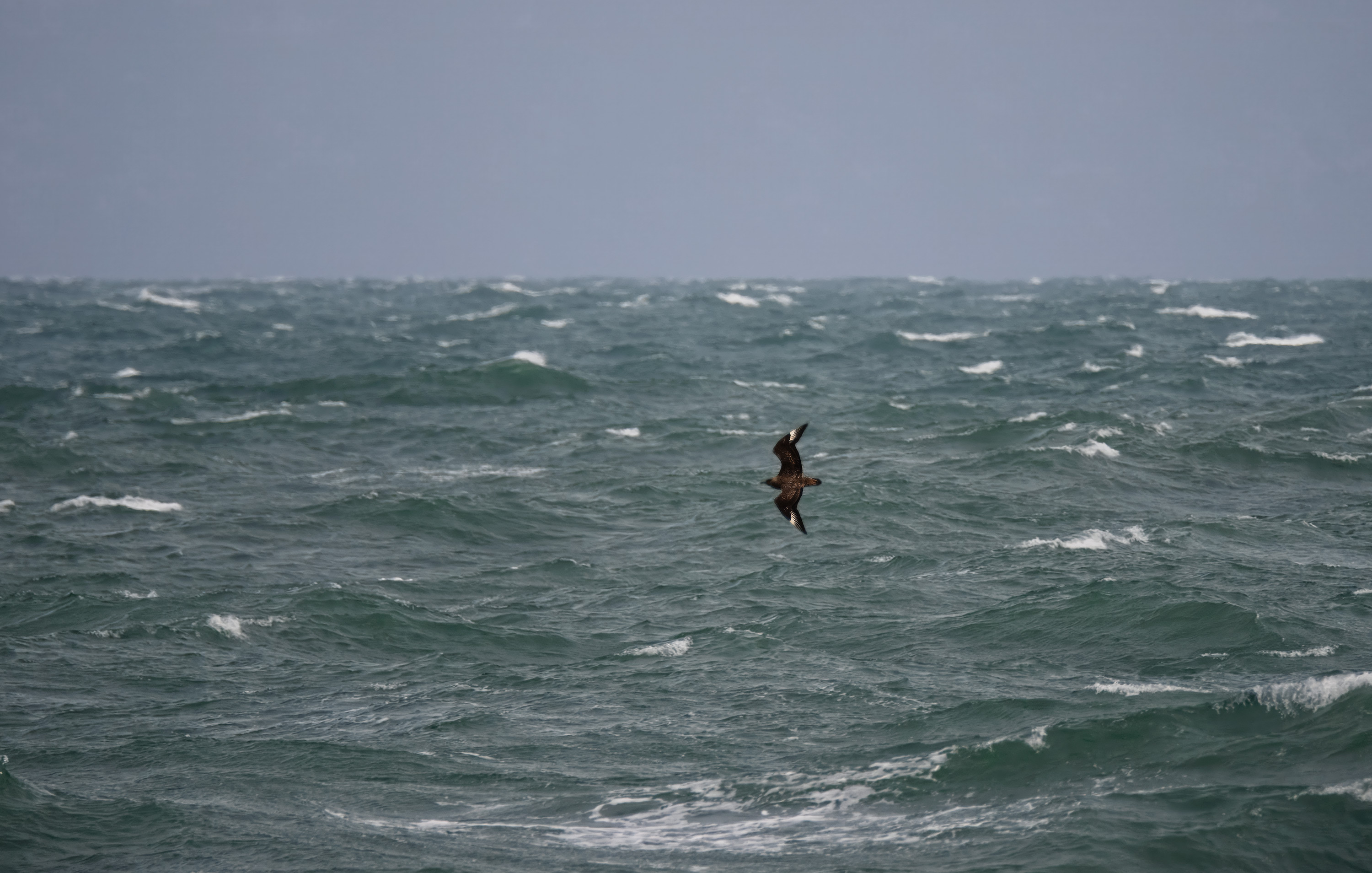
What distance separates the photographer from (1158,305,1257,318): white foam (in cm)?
8425

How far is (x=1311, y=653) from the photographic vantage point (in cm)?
2403

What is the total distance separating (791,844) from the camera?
61.6 feet

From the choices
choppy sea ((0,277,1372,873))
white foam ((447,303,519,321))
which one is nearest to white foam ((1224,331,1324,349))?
choppy sea ((0,277,1372,873))

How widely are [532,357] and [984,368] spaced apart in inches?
789

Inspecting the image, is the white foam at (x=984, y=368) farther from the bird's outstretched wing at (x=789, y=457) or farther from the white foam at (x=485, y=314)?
the bird's outstretched wing at (x=789, y=457)

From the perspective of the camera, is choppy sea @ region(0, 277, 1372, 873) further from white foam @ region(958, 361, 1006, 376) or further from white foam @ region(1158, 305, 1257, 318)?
white foam @ region(1158, 305, 1257, 318)

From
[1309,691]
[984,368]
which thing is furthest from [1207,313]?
[1309,691]

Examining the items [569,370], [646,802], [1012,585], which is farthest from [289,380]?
[646,802]

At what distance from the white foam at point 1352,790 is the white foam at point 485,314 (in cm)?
7822

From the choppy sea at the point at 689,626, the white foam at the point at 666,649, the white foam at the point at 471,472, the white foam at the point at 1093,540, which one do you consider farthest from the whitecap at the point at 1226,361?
the white foam at the point at 666,649

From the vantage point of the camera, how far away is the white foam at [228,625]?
27.4m

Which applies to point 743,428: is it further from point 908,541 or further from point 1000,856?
point 1000,856

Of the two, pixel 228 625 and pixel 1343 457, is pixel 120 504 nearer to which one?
pixel 228 625

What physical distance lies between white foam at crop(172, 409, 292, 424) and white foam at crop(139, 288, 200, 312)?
197 ft
